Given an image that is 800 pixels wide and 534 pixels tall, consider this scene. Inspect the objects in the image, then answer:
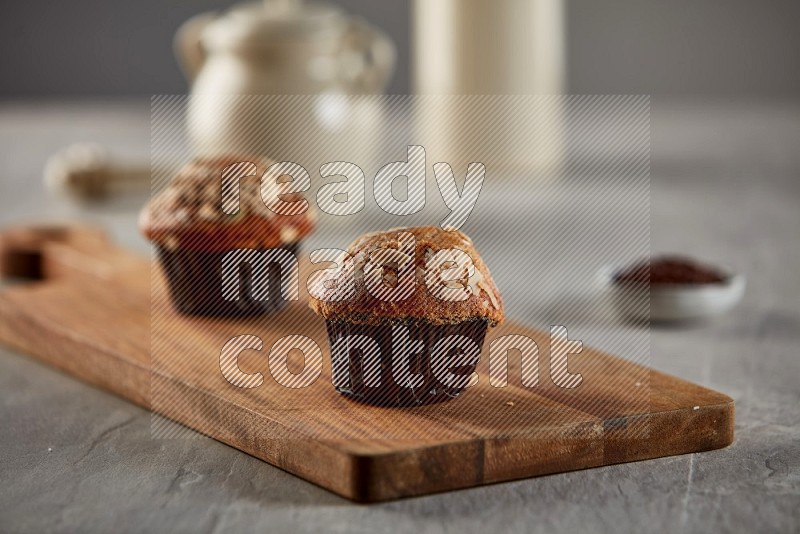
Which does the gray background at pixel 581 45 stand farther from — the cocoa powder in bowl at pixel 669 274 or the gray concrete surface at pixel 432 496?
the cocoa powder in bowl at pixel 669 274

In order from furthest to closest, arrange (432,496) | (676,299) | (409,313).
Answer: (676,299) → (409,313) → (432,496)

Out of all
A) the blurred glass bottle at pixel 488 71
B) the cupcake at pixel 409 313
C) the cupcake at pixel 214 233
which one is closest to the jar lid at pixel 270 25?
the blurred glass bottle at pixel 488 71

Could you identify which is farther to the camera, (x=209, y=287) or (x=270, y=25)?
(x=270, y=25)

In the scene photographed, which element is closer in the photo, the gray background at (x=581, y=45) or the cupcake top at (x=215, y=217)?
the cupcake top at (x=215, y=217)

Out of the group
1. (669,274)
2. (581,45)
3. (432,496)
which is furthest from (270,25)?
(581,45)

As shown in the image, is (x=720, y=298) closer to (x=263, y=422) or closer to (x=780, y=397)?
(x=780, y=397)

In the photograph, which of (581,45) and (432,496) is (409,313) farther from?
(581,45)
